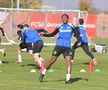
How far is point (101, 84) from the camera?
649 inches

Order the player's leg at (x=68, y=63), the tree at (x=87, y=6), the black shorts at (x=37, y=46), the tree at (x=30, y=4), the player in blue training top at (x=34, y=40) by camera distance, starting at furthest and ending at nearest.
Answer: the tree at (x=87, y=6), the tree at (x=30, y=4), the black shorts at (x=37, y=46), the player in blue training top at (x=34, y=40), the player's leg at (x=68, y=63)

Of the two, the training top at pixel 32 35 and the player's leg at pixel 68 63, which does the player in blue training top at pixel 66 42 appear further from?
the training top at pixel 32 35

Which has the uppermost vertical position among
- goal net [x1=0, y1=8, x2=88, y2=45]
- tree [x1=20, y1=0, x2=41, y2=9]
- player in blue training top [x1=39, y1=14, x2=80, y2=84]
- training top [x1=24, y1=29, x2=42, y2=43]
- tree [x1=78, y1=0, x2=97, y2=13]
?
player in blue training top [x1=39, y1=14, x2=80, y2=84]

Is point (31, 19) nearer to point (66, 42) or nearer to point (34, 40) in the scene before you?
point (34, 40)

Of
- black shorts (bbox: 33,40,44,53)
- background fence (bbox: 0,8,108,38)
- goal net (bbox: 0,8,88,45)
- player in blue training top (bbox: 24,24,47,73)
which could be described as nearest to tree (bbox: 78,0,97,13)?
background fence (bbox: 0,8,108,38)

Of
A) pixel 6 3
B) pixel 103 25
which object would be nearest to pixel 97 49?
pixel 103 25

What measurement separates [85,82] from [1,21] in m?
27.3

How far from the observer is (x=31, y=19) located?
4544 centimetres

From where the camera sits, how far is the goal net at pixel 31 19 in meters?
43.8

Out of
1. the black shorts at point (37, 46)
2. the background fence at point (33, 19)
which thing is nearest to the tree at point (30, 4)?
the background fence at point (33, 19)

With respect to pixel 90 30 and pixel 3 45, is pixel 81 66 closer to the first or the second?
pixel 3 45

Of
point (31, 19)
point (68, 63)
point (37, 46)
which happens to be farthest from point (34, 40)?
point (31, 19)

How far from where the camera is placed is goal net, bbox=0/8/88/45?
43.8m

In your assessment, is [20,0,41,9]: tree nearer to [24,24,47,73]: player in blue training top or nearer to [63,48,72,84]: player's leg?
[24,24,47,73]: player in blue training top
